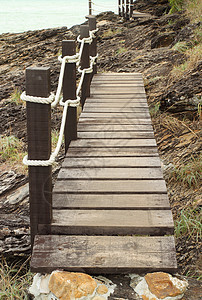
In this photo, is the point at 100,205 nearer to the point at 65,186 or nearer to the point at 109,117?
the point at 65,186

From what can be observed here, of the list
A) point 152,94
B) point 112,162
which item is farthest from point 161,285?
point 152,94

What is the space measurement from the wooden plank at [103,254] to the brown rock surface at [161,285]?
0.05 m

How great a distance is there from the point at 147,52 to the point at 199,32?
1549mm

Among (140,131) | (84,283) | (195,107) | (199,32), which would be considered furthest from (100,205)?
(199,32)

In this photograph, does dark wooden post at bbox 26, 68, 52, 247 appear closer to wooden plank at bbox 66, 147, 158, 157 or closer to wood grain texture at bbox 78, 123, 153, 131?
wooden plank at bbox 66, 147, 158, 157

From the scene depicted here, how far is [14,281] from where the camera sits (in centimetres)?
261

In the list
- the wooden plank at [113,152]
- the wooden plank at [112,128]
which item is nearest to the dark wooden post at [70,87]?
the wooden plank at [113,152]

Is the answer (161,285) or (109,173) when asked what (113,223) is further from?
(109,173)

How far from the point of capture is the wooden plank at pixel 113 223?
2.37 meters

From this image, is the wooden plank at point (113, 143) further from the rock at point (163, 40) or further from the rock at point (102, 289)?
the rock at point (163, 40)

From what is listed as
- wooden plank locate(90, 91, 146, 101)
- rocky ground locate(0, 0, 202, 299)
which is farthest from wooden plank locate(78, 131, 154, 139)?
wooden plank locate(90, 91, 146, 101)

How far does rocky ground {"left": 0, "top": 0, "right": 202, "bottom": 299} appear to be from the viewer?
3029mm

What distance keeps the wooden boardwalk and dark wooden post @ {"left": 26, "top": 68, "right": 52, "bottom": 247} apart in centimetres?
13

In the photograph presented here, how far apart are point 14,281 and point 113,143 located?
174 cm
